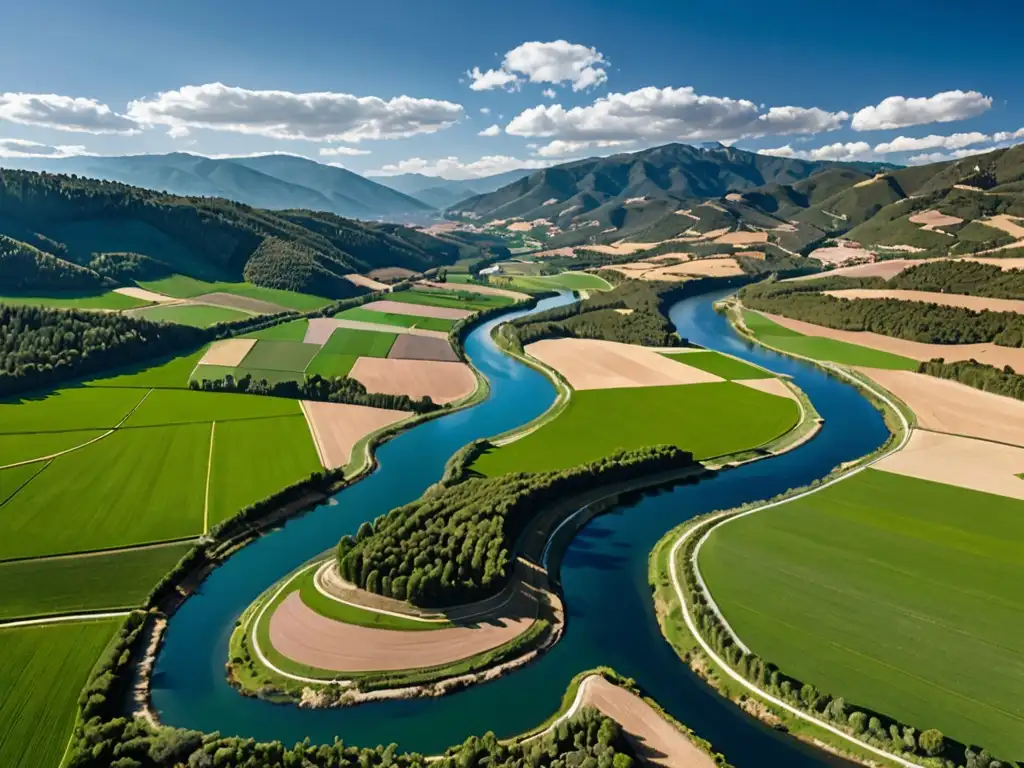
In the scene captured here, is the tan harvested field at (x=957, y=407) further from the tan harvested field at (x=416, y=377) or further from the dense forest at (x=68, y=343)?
the dense forest at (x=68, y=343)

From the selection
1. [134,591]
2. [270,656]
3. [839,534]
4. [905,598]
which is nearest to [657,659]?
[905,598]

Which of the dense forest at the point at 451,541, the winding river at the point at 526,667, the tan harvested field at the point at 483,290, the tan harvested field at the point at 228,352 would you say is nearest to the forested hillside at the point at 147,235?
the tan harvested field at the point at 483,290

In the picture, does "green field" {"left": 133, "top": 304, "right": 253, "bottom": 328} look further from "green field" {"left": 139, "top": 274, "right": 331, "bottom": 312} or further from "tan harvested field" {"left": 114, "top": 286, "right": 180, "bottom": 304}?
"green field" {"left": 139, "top": 274, "right": 331, "bottom": 312}

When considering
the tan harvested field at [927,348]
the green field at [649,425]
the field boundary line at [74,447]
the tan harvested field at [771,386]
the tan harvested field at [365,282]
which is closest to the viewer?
the field boundary line at [74,447]

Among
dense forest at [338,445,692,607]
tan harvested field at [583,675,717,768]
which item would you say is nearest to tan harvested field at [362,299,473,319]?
dense forest at [338,445,692,607]

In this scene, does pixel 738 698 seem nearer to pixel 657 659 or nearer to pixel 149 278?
pixel 657 659

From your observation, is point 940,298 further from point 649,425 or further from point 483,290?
point 483,290

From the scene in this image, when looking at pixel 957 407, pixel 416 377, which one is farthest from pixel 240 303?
pixel 957 407
